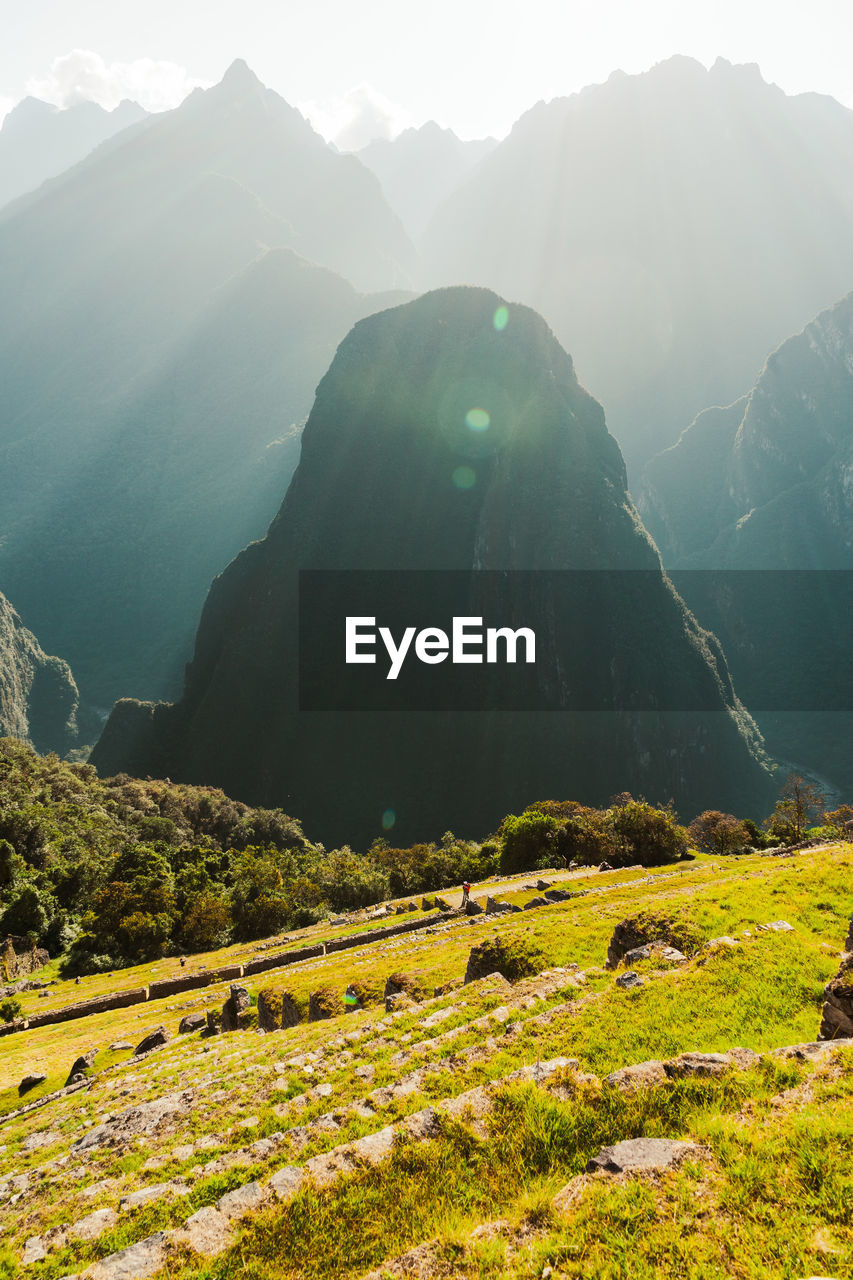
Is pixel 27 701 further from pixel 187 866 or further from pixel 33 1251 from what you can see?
pixel 33 1251

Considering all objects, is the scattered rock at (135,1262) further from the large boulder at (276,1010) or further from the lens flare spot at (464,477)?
the lens flare spot at (464,477)

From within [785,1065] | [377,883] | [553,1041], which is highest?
[785,1065]

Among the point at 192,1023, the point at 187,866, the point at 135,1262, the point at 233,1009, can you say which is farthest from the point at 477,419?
the point at 135,1262

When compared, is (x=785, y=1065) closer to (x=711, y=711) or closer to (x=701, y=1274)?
(x=701, y=1274)

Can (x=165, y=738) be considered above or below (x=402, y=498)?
below

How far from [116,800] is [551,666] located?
113m

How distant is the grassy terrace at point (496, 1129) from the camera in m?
5.69

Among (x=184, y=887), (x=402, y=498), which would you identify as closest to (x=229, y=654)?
(x=402, y=498)

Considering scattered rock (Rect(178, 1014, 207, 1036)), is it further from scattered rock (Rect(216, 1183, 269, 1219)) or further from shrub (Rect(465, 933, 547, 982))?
scattered rock (Rect(216, 1183, 269, 1219))

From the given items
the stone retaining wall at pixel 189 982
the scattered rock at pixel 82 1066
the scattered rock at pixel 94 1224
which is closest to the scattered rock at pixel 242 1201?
the scattered rock at pixel 94 1224

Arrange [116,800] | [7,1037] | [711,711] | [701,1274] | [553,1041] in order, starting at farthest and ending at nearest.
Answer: [711,711], [116,800], [7,1037], [553,1041], [701,1274]

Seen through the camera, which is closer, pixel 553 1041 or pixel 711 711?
pixel 553 1041

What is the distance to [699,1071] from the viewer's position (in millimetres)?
7746

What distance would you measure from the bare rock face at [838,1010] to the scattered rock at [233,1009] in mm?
20887
